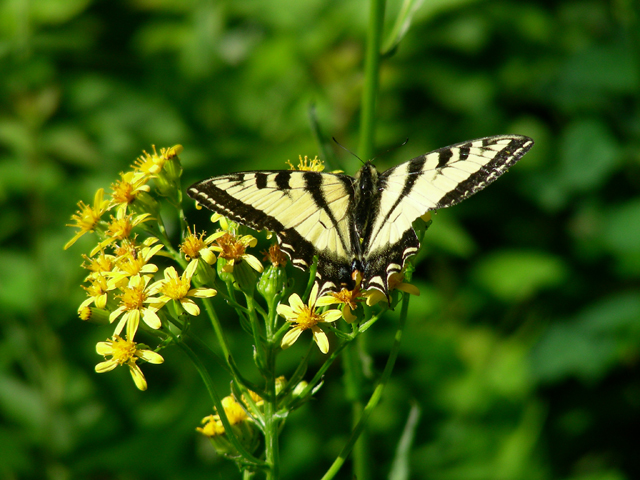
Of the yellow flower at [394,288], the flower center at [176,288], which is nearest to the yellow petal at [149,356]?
the flower center at [176,288]

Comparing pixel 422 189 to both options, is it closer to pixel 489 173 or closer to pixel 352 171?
pixel 489 173

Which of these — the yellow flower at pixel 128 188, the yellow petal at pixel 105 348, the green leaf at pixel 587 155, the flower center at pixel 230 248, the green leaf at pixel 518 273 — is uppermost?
the yellow flower at pixel 128 188

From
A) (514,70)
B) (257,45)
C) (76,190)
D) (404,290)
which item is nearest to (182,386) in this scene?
(76,190)

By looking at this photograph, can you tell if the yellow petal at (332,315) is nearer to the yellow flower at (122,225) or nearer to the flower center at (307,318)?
the flower center at (307,318)

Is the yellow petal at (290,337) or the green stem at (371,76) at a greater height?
the green stem at (371,76)

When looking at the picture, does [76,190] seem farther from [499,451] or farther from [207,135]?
[499,451]

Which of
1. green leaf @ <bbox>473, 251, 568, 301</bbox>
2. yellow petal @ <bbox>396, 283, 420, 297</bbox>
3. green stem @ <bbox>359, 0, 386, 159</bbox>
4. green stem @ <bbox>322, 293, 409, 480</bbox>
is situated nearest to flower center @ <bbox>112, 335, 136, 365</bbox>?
green stem @ <bbox>322, 293, 409, 480</bbox>

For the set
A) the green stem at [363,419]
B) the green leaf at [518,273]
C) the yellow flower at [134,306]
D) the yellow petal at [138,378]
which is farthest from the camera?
the green leaf at [518,273]
